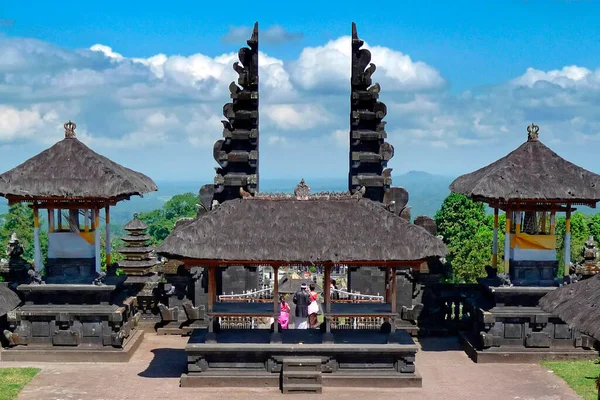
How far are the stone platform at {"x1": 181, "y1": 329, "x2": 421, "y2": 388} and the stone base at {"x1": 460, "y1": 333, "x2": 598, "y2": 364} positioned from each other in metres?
2.72

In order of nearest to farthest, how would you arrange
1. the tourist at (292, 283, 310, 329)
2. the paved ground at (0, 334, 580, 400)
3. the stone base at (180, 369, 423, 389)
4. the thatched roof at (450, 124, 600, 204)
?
the paved ground at (0, 334, 580, 400) → the stone base at (180, 369, 423, 389) → the thatched roof at (450, 124, 600, 204) → the tourist at (292, 283, 310, 329)

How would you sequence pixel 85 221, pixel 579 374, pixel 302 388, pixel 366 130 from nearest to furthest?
pixel 302 388 < pixel 579 374 < pixel 85 221 < pixel 366 130

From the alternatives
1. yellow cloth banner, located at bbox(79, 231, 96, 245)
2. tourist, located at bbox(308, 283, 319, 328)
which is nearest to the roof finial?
yellow cloth banner, located at bbox(79, 231, 96, 245)

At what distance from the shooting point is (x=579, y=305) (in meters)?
12.8

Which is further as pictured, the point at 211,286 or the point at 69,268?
the point at 69,268

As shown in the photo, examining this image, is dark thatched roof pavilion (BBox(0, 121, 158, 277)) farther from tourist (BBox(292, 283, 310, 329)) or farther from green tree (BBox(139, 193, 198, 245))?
green tree (BBox(139, 193, 198, 245))

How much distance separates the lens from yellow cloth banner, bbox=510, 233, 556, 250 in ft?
61.9

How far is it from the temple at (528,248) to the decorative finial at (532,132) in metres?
0.03

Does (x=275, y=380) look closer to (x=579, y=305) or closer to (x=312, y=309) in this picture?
(x=312, y=309)

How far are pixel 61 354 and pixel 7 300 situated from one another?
221 cm

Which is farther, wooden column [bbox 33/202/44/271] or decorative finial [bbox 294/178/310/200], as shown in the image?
wooden column [bbox 33/202/44/271]

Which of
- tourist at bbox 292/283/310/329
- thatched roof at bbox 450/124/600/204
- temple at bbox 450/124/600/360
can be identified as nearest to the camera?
thatched roof at bbox 450/124/600/204

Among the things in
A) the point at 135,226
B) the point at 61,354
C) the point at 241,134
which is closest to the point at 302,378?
the point at 61,354

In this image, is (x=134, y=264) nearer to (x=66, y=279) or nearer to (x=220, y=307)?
(x=66, y=279)
